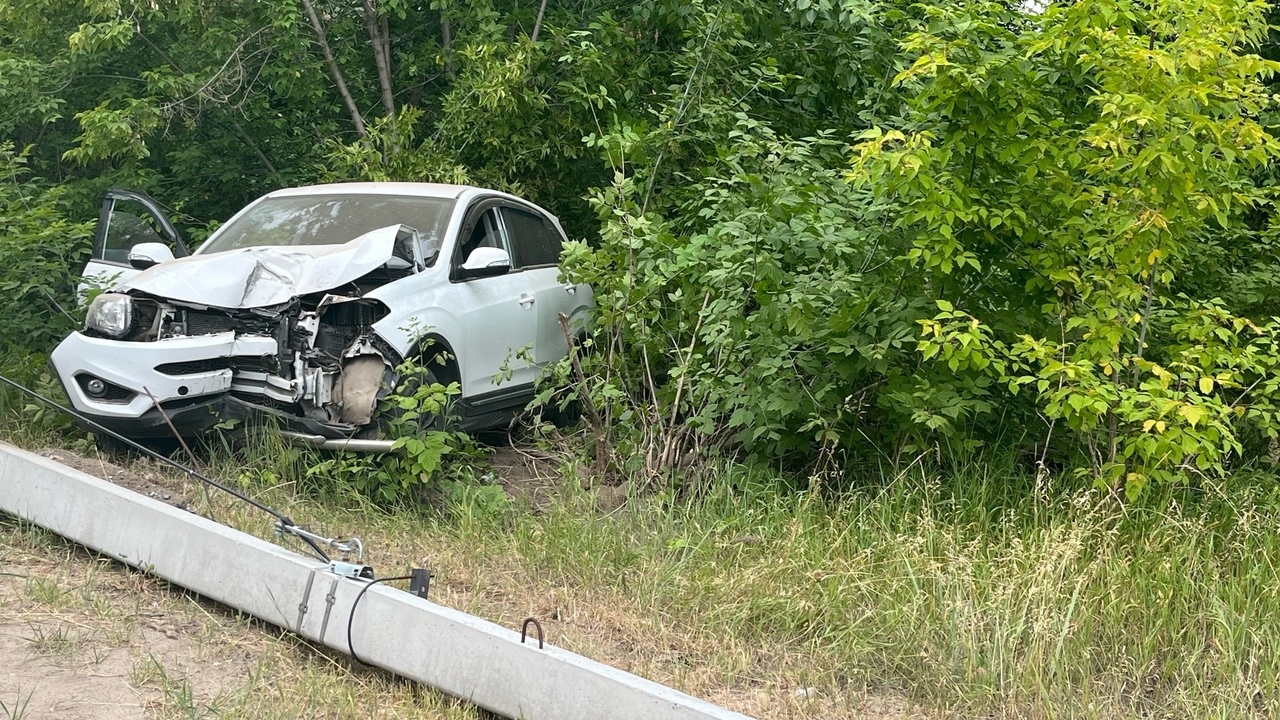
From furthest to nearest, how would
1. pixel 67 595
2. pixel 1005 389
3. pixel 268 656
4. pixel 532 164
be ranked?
pixel 532 164
pixel 1005 389
pixel 67 595
pixel 268 656

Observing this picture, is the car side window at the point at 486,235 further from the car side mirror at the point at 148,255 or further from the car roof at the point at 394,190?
the car side mirror at the point at 148,255

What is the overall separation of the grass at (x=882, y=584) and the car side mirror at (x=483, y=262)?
152cm

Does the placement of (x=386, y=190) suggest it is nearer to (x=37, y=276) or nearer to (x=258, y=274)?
(x=258, y=274)

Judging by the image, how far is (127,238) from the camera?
7.51 meters

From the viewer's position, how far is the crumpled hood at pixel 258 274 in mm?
6148

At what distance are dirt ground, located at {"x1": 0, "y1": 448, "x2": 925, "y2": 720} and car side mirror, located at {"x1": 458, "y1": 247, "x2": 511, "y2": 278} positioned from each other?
93.4 inches

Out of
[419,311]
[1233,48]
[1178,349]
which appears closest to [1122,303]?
[1178,349]

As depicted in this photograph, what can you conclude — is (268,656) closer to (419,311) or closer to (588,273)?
(419,311)

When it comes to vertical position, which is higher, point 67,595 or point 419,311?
point 419,311

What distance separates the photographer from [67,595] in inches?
187

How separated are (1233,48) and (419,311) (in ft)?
14.1

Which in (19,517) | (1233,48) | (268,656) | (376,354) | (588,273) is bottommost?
(19,517)

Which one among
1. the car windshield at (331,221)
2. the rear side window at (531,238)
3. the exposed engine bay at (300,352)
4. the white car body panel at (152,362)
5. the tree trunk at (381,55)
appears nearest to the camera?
the white car body panel at (152,362)

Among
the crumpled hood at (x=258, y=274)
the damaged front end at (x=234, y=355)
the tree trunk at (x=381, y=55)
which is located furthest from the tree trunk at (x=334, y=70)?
the damaged front end at (x=234, y=355)
